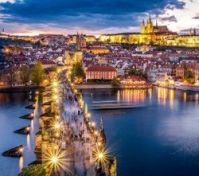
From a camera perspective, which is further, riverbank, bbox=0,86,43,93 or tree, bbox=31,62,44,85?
tree, bbox=31,62,44,85

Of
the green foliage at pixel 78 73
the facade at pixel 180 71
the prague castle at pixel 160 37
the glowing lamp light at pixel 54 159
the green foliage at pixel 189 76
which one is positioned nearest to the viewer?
the glowing lamp light at pixel 54 159

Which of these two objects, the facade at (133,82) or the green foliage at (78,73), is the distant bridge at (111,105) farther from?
the green foliage at (78,73)

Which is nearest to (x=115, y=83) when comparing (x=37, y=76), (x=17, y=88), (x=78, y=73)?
(x=78, y=73)

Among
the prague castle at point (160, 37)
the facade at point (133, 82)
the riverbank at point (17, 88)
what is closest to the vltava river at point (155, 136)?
the riverbank at point (17, 88)

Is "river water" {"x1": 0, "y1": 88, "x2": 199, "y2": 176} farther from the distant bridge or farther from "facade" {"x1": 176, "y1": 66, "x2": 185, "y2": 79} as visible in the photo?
"facade" {"x1": 176, "y1": 66, "x2": 185, "y2": 79}

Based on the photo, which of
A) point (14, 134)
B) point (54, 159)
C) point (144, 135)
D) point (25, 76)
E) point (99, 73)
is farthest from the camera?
point (99, 73)

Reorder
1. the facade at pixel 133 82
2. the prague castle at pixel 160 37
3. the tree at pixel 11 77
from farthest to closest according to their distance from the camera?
1. the prague castle at pixel 160 37
2. the facade at pixel 133 82
3. the tree at pixel 11 77

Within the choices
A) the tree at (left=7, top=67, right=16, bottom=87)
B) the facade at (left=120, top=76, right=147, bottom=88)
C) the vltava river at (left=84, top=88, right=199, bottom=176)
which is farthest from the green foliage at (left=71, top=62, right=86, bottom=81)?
the vltava river at (left=84, top=88, right=199, bottom=176)

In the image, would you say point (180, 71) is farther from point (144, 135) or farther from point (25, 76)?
point (144, 135)

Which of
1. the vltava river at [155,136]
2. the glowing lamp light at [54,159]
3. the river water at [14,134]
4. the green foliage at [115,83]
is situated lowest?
the vltava river at [155,136]
